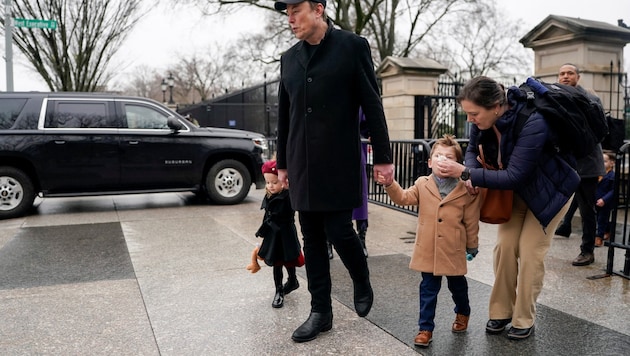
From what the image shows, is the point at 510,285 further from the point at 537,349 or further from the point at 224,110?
the point at 224,110

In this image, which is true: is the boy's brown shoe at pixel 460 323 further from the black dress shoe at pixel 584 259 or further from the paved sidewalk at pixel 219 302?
the black dress shoe at pixel 584 259

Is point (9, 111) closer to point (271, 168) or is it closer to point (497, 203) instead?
point (271, 168)

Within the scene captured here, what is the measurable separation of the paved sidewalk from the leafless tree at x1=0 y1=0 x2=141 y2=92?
40.9 feet

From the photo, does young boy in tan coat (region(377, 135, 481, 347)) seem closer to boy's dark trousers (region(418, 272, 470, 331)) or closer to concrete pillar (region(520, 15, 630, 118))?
boy's dark trousers (region(418, 272, 470, 331))

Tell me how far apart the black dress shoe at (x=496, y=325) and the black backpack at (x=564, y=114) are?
112 centimetres

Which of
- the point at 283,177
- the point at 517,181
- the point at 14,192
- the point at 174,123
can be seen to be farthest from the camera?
the point at 174,123

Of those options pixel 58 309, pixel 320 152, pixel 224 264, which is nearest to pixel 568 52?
pixel 224 264

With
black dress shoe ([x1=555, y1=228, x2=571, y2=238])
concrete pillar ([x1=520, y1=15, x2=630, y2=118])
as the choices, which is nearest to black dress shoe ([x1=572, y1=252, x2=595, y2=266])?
black dress shoe ([x1=555, y1=228, x2=571, y2=238])

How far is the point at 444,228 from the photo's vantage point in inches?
134

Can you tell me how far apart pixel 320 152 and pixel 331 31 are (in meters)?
0.74

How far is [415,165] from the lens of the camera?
321 inches

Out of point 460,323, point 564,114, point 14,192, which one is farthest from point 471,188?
point 14,192

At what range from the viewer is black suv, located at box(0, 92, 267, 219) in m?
8.62

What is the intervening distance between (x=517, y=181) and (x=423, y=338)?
1049 millimetres
